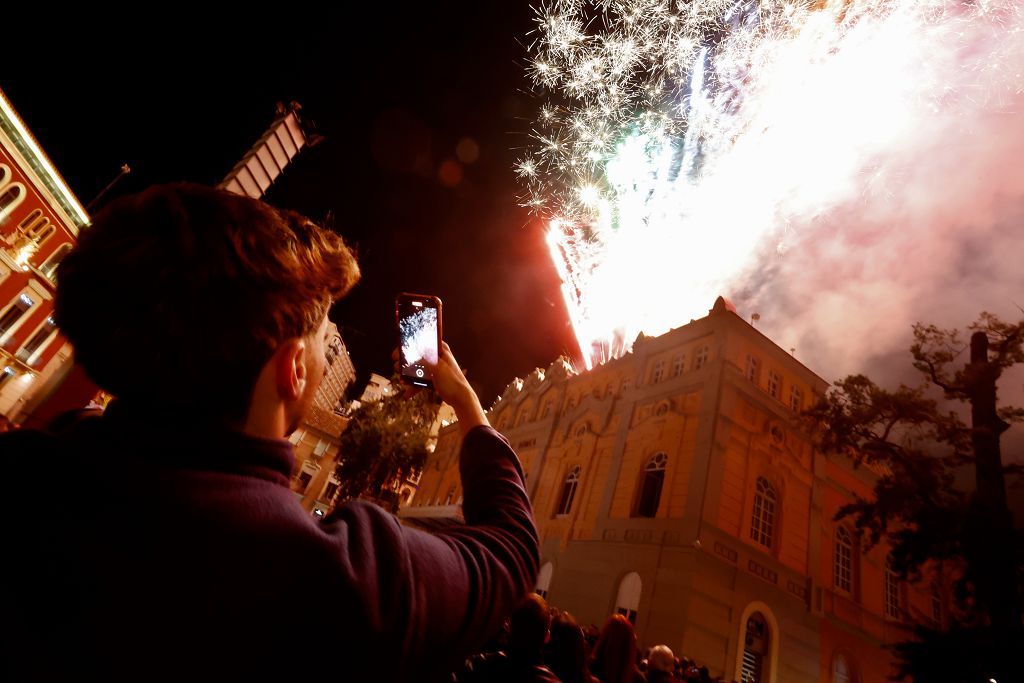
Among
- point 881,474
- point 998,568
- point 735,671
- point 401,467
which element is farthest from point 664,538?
point 401,467

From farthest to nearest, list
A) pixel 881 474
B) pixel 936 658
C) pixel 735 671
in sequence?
pixel 881 474 → pixel 735 671 → pixel 936 658

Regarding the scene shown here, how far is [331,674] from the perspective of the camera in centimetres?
75

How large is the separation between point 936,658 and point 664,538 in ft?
19.7

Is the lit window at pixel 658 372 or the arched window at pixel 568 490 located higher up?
the lit window at pixel 658 372

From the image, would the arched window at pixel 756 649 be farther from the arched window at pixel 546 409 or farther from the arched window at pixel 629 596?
the arched window at pixel 546 409

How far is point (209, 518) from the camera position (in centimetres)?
73

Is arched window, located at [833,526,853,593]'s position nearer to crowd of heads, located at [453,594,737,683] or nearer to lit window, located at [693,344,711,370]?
lit window, located at [693,344,711,370]

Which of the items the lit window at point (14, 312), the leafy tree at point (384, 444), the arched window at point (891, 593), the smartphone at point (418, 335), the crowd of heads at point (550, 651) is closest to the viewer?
the smartphone at point (418, 335)

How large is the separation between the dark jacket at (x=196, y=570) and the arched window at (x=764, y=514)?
1674cm

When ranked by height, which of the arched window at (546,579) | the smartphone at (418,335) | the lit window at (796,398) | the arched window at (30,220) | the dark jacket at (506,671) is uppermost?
the lit window at (796,398)

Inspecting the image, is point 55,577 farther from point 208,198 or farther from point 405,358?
point 405,358

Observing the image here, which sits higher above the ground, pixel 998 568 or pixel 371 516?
pixel 998 568

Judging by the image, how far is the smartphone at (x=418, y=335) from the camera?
202 centimetres

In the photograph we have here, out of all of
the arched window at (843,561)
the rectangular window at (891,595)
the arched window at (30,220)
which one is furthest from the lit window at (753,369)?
the arched window at (30,220)
